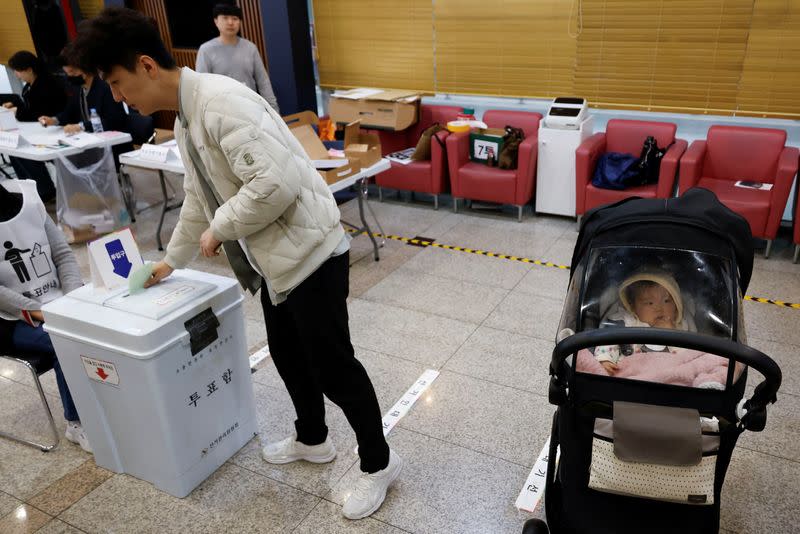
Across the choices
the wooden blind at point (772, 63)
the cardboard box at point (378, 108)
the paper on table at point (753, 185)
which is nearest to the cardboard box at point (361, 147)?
the cardboard box at point (378, 108)

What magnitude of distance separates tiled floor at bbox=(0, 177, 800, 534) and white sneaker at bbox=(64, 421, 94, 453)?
38mm

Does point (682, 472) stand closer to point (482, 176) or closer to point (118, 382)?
point (118, 382)

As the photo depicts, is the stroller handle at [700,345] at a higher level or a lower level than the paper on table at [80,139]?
higher

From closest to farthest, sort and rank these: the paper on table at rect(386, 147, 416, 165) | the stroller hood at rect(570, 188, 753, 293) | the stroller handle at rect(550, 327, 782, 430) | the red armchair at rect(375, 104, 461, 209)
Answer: the stroller handle at rect(550, 327, 782, 430)
the stroller hood at rect(570, 188, 753, 293)
the red armchair at rect(375, 104, 461, 209)
the paper on table at rect(386, 147, 416, 165)

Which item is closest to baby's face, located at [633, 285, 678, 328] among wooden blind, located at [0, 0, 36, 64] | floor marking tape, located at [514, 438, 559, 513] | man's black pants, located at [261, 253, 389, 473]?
floor marking tape, located at [514, 438, 559, 513]

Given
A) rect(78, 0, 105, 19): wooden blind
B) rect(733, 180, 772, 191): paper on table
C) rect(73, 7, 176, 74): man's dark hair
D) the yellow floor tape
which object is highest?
rect(78, 0, 105, 19): wooden blind

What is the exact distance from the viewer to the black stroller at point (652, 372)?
1.54m

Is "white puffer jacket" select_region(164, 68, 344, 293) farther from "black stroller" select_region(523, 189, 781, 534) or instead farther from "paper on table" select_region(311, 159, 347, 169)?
"paper on table" select_region(311, 159, 347, 169)

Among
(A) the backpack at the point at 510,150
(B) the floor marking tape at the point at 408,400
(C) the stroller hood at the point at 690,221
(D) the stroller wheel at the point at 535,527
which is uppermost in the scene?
(C) the stroller hood at the point at 690,221

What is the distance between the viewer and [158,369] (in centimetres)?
212

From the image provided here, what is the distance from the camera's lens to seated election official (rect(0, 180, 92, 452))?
249 centimetres

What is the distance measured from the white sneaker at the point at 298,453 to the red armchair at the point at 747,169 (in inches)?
130

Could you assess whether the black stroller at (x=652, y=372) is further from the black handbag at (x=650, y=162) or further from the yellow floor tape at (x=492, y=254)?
the black handbag at (x=650, y=162)

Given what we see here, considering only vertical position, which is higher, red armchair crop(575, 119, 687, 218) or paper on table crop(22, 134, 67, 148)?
paper on table crop(22, 134, 67, 148)
